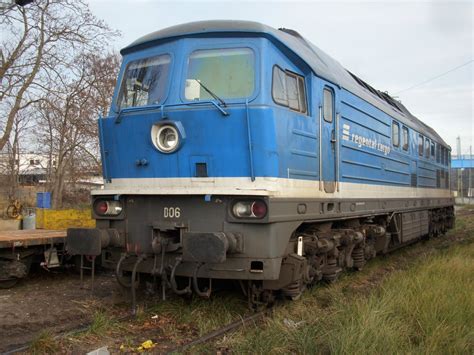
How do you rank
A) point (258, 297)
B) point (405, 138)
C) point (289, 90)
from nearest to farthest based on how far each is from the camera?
point (289, 90) < point (258, 297) < point (405, 138)

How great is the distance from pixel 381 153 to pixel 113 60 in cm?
1366

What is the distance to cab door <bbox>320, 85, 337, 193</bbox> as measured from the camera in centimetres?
630

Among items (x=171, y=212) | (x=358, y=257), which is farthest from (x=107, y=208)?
(x=358, y=257)

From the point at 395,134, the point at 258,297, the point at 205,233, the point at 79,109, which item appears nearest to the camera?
the point at 205,233

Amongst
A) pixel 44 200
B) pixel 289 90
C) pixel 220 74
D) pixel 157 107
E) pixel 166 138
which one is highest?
pixel 220 74

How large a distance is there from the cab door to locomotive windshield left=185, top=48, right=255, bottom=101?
132cm

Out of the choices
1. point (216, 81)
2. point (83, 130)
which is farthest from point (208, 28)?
point (83, 130)

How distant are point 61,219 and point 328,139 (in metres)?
6.28

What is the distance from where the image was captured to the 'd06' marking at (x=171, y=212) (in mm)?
5461

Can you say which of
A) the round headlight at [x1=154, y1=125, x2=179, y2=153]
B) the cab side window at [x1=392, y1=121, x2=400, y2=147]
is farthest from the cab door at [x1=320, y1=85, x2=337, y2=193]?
the cab side window at [x1=392, y1=121, x2=400, y2=147]

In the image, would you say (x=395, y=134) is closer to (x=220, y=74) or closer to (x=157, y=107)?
(x=220, y=74)

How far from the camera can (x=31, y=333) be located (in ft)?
17.2

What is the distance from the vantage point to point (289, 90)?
572 centimetres

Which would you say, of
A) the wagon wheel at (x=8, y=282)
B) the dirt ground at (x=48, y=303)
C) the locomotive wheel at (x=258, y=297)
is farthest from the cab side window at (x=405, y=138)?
the wagon wheel at (x=8, y=282)
